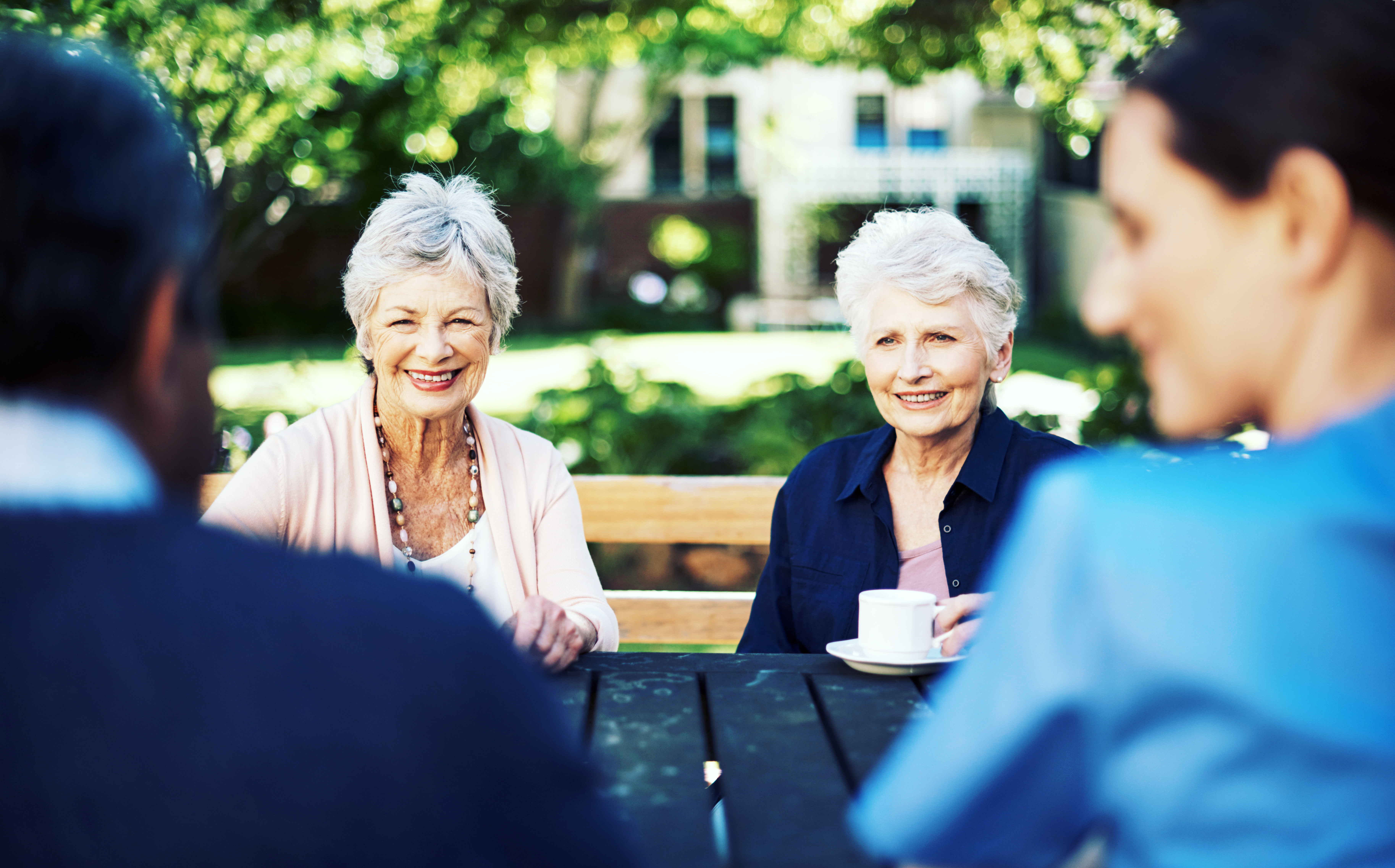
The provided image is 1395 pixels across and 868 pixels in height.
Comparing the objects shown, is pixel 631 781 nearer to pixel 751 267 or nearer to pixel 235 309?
pixel 235 309

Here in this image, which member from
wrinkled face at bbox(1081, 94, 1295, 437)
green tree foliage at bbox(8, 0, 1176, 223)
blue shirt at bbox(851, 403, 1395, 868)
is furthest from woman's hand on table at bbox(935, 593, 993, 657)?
green tree foliage at bbox(8, 0, 1176, 223)

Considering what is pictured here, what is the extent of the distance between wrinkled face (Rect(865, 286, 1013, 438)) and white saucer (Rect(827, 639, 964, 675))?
2.49 feet

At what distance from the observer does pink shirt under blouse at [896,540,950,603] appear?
264 centimetres

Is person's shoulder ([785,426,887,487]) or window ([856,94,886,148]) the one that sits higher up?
window ([856,94,886,148])

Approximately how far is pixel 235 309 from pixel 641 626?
1535 centimetres

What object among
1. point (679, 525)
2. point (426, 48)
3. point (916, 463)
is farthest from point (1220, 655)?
point (426, 48)

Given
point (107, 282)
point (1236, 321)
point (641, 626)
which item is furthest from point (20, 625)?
point (641, 626)

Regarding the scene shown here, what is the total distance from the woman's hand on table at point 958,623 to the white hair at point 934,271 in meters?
0.75

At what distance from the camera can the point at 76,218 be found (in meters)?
0.82

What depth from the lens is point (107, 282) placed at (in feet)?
2.73

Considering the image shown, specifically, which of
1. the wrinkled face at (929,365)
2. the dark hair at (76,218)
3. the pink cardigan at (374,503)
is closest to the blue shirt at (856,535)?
the wrinkled face at (929,365)

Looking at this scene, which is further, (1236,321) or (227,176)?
(227,176)

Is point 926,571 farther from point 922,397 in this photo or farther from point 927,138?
point 927,138

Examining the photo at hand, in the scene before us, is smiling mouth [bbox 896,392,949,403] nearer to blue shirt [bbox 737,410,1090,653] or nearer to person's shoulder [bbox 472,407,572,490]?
blue shirt [bbox 737,410,1090,653]
